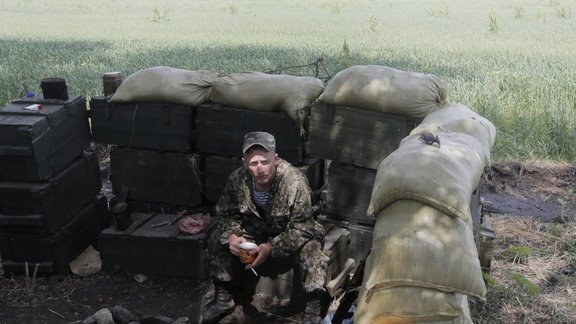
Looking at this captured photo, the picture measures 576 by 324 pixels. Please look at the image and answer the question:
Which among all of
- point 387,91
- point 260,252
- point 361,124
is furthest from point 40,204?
point 387,91

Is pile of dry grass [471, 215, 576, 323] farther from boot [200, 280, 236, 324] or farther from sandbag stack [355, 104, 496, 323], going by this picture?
boot [200, 280, 236, 324]

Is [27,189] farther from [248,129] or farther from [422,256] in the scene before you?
[422,256]

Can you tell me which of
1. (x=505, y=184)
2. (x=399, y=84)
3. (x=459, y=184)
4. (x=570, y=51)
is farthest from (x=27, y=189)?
(x=570, y=51)

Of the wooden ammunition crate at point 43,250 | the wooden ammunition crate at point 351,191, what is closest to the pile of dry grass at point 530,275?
the wooden ammunition crate at point 351,191

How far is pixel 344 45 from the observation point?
1261cm

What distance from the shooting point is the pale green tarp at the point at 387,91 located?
5191mm

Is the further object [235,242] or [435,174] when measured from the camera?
[235,242]

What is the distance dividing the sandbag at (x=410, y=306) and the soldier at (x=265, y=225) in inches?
63.0

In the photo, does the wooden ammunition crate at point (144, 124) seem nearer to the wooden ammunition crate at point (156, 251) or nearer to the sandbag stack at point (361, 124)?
the wooden ammunition crate at point (156, 251)

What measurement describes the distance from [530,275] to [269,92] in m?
3.17

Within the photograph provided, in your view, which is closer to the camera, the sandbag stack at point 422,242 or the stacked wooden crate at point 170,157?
the sandbag stack at point 422,242

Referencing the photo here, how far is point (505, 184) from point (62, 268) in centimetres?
610

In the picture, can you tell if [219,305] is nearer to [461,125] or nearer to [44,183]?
[44,183]

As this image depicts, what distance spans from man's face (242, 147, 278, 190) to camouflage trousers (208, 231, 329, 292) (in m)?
0.68
